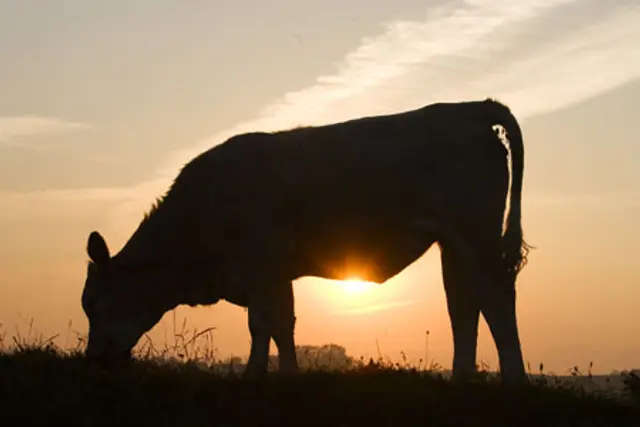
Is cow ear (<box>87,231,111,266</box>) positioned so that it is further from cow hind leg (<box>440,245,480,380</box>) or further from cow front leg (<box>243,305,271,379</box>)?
cow hind leg (<box>440,245,480,380</box>)

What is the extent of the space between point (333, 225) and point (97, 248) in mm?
3011

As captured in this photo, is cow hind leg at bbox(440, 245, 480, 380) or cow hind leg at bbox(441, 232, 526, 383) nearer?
cow hind leg at bbox(441, 232, 526, 383)

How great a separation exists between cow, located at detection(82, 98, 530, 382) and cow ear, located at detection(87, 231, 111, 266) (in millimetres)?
15

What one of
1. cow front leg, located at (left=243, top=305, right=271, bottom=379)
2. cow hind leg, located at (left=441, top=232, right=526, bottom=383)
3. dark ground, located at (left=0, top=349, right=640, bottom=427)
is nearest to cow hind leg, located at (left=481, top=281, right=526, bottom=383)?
cow hind leg, located at (left=441, top=232, right=526, bottom=383)

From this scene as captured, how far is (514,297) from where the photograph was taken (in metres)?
11.9

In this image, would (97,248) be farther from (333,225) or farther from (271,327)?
(333,225)

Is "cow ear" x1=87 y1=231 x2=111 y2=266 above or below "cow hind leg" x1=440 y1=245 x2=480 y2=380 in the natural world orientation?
above

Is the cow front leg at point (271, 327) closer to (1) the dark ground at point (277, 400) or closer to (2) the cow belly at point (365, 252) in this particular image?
(2) the cow belly at point (365, 252)

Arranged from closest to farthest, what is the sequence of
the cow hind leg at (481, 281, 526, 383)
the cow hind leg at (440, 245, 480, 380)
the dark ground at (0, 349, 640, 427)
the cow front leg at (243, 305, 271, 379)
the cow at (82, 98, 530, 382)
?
the dark ground at (0, 349, 640, 427) < the cow front leg at (243, 305, 271, 379) < the cow hind leg at (481, 281, 526, 383) < the cow at (82, 98, 530, 382) < the cow hind leg at (440, 245, 480, 380)

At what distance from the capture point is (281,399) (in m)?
8.88

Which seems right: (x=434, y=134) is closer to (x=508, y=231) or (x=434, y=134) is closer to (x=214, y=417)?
(x=508, y=231)

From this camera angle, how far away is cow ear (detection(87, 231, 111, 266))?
12438 millimetres

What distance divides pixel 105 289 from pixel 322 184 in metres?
3.15

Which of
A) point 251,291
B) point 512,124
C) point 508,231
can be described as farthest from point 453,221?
point 251,291
